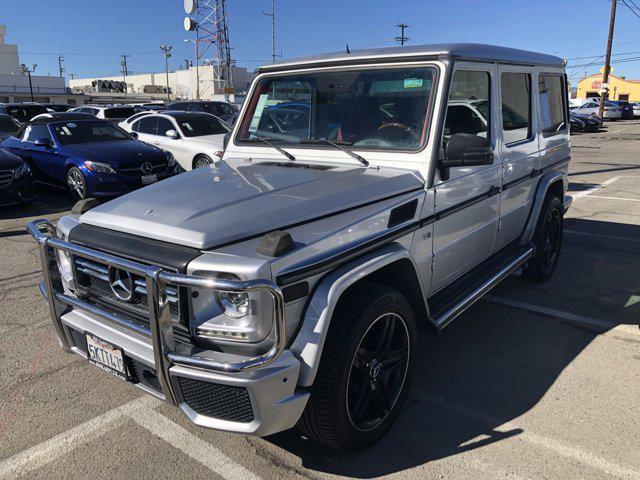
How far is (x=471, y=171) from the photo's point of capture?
3.66m

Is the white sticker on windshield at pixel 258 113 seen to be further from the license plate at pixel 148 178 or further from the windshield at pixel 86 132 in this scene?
the windshield at pixel 86 132

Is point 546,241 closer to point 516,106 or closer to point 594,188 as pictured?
point 516,106

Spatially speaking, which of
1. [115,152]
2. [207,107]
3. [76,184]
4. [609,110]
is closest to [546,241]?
[115,152]

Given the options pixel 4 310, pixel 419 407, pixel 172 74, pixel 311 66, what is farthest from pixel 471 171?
pixel 172 74

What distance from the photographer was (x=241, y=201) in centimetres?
277

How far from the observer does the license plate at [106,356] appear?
258 centimetres

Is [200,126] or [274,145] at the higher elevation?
[274,145]

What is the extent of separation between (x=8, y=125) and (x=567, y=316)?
13975mm

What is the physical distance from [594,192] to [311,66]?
8.71 m

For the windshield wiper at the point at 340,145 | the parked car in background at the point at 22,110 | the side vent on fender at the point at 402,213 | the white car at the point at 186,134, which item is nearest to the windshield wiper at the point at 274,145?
the windshield wiper at the point at 340,145

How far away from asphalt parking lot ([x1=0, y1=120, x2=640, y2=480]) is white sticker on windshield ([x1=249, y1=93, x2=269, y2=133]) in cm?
208

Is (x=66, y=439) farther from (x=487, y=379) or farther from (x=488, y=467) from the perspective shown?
(x=487, y=379)

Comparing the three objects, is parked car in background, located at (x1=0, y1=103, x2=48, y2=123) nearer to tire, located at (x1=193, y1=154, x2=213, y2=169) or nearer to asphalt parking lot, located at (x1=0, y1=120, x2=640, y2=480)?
tire, located at (x1=193, y1=154, x2=213, y2=169)

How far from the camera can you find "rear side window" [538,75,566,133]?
4934 millimetres
